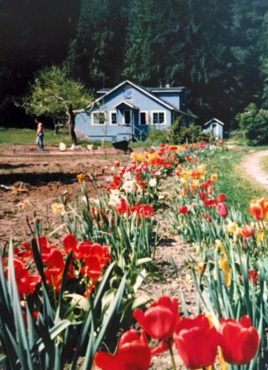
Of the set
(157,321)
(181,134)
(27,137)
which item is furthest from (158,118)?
(157,321)

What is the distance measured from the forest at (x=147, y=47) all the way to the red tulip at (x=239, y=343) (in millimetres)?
51228

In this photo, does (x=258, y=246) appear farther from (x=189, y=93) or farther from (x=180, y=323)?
(x=189, y=93)

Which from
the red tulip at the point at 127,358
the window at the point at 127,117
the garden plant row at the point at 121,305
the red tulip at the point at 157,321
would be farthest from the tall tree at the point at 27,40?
the red tulip at the point at 127,358

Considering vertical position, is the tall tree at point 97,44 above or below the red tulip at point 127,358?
above

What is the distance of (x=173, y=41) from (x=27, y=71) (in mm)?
18063

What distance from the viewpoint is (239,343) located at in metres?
1.01

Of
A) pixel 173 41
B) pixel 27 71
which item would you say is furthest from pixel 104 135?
pixel 173 41

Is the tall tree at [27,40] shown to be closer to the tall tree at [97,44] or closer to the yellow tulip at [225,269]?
the tall tree at [97,44]

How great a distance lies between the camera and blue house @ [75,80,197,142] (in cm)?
3897

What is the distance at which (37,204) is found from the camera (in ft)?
25.7

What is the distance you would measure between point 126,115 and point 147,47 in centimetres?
Answer: 1881

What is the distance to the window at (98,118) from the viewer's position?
3841 centimetres

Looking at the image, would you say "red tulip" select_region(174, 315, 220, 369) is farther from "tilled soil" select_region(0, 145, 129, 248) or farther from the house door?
the house door

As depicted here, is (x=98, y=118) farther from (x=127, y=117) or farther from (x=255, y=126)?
(x=255, y=126)
